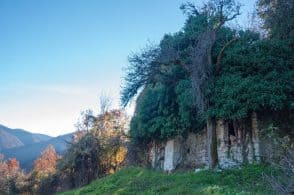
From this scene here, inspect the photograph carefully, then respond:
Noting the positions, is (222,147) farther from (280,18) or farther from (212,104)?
(280,18)

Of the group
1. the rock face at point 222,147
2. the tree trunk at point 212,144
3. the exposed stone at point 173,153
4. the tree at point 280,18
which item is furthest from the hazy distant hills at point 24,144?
the tree at point 280,18

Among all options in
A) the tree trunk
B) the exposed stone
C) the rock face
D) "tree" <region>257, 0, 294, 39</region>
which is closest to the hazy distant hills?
the exposed stone

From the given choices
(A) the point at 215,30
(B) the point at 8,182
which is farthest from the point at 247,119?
(B) the point at 8,182

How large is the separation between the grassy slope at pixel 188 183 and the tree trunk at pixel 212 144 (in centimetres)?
214

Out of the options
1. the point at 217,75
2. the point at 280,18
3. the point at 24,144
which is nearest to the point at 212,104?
the point at 217,75

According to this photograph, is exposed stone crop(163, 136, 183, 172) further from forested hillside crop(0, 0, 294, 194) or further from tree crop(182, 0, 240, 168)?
tree crop(182, 0, 240, 168)

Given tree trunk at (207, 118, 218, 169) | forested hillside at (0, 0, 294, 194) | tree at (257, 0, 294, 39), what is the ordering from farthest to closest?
tree trunk at (207, 118, 218, 169)
tree at (257, 0, 294, 39)
forested hillside at (0, 0, 294, 194)

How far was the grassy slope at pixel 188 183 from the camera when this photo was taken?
41.7ft

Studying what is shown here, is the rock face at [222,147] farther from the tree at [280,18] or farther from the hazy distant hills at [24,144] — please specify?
the hazy distant hills at [24,144]

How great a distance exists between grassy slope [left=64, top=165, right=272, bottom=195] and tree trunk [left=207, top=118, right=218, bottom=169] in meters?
2.14

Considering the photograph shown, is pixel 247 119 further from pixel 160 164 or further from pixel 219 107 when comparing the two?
pixel 160 164

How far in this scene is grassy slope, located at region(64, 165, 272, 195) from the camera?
12.7 metres

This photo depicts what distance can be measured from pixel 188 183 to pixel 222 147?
5837mm

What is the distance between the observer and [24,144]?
10762 cm
